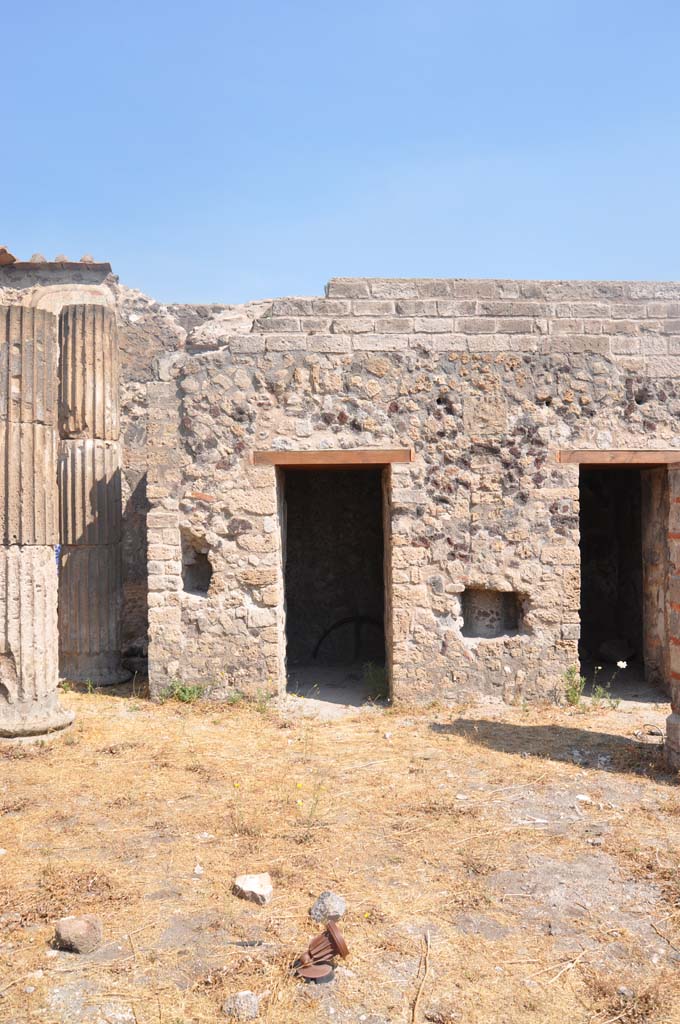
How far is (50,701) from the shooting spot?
6285 mm

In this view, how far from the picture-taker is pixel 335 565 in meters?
9.87

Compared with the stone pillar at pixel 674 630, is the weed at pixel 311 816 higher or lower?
lower

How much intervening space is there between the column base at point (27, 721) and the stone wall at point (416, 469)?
117 centimetres

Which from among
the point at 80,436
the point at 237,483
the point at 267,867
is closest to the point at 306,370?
the point at 237,483

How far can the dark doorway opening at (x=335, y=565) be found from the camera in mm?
9820

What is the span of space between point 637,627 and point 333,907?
6.56 meters

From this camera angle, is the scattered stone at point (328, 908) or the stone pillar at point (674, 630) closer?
the scattered stone at point (328, 908)

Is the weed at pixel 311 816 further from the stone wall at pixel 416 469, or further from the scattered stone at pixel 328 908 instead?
the stone wall at pixel 416 469

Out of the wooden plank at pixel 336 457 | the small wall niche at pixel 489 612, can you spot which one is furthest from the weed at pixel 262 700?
the wooden plank at pixel 336 457

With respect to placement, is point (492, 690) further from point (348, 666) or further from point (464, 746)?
point (348, 666)

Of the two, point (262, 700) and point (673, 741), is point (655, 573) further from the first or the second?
point (262, 700)

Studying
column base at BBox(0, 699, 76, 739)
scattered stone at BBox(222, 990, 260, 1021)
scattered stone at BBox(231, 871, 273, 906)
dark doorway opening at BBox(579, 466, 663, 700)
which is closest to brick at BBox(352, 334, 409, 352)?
dark doorway opening at BBox(579, 466, 663, 700)

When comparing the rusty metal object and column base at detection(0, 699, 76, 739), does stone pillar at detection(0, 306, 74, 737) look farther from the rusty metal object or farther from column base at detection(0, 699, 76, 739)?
the rusty metal object

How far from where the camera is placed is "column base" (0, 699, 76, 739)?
6035mm
